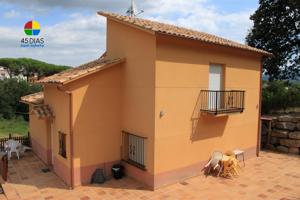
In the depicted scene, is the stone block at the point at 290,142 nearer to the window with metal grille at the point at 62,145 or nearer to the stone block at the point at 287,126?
the stone block at the point at 287,126

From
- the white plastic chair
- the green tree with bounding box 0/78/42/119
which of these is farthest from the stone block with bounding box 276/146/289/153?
the green tree with bounding box 0/78/42/119

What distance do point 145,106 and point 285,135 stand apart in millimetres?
10810

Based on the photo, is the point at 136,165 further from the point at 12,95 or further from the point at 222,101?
the point at 12,95

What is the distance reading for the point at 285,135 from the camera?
1642 cm

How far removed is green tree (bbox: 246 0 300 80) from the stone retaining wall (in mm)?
6851

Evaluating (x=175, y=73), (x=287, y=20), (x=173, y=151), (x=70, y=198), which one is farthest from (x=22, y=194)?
(x=287, y=20)

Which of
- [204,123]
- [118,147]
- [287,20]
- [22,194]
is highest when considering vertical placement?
[287,20]

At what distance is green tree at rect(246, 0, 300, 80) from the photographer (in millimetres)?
20891

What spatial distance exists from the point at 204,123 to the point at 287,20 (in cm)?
1453

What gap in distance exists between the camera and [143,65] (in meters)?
10.4

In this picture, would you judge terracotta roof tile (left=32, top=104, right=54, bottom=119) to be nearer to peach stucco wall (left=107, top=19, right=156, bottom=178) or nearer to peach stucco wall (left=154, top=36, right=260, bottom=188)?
peach stucco wall (left=107, top=19, right=156, bottom=178)

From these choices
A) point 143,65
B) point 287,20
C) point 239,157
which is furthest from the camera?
point 287,20

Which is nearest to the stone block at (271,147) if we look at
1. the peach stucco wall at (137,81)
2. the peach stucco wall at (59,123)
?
the peach stucco wall at (137,81)

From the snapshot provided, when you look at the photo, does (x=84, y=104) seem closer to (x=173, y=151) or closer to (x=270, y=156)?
(x=173, y=151)
